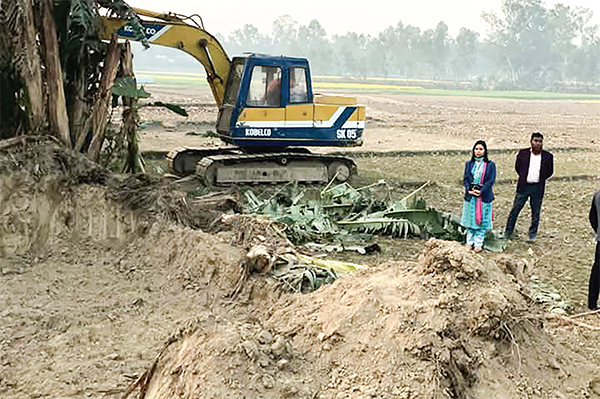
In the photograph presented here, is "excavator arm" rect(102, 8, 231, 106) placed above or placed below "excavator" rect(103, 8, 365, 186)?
above

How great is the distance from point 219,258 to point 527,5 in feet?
438

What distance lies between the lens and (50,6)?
799 cm

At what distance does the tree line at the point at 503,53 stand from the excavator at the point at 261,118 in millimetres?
92262

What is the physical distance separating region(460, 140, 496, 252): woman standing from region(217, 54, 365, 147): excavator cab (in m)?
5.00

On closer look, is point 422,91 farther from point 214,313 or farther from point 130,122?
point 214,313

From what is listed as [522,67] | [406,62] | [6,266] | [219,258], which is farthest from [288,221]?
[406,62]

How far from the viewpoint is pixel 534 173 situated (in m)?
10.1

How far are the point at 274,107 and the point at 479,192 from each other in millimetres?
5279

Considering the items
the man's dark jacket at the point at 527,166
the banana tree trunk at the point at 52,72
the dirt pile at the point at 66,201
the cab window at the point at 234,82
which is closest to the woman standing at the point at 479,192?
the man's dark jacket at the point at 527,166

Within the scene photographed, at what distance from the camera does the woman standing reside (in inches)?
355

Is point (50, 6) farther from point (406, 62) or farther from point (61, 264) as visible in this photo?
point (406, 62)

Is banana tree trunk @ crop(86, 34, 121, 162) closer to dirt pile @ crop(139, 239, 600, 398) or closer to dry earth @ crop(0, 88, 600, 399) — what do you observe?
dry earth @ crop(0, 88, 600, 399)

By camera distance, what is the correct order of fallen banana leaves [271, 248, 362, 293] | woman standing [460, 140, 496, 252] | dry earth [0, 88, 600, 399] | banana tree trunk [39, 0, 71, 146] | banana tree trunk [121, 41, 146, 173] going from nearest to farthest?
dry earth [0, 88, 600, 399], fallen banana leaves [271, 248, 362, 293], banana tree trunk [39, 0, 71, 146], woman standing [460, 140, 496, 252], banana tree trunk [121, 41, 146, 173]

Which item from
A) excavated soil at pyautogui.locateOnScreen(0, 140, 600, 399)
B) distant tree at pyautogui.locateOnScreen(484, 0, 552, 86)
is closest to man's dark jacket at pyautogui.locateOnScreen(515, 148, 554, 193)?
excavated soil at pyautogui.locateOnScreen(0, 140, 600, 399)
